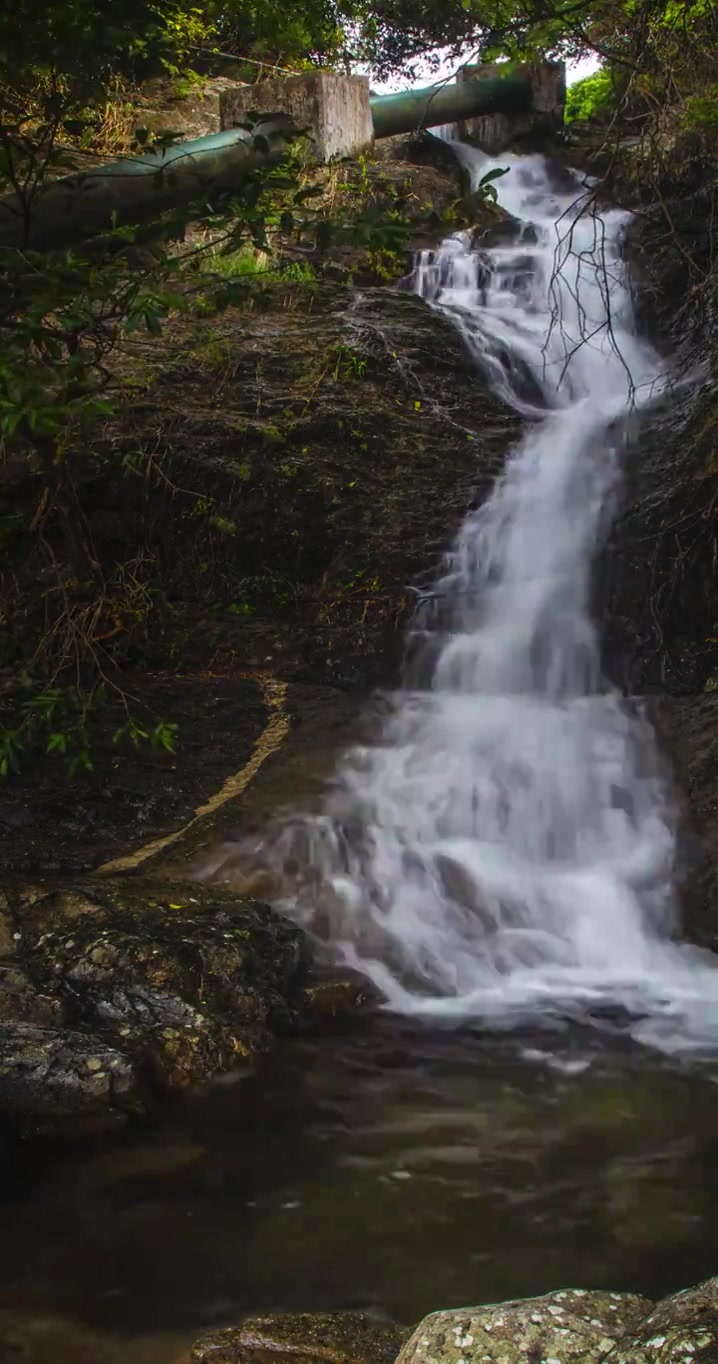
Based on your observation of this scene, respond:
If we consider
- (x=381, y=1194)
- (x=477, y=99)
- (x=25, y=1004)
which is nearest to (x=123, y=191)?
(x=25, y=1004)

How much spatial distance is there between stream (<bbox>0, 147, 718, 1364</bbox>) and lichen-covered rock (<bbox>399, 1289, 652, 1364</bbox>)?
23.8 inches

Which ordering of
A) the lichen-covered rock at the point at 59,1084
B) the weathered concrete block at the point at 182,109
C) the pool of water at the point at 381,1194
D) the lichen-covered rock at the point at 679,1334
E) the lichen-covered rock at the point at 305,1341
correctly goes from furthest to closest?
the weathered concrete block at the point at 182,109, the lichen-covered rock at the point at 59,1084, the pool of water at the point at 381,1194, the lichen-covered rock at the point at 305,1341, the lichen-covered rock at the point at 679,1334

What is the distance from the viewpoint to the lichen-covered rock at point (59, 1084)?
403 cm

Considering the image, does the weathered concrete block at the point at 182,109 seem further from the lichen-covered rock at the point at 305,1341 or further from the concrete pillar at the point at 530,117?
the lichen-covered rock at the point at 305,1341

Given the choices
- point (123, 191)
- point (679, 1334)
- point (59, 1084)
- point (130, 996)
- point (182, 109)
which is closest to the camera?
point (679, 1334)

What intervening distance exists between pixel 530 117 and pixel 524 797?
11.7 m

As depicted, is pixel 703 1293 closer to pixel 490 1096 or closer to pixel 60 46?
pixel 490 1096

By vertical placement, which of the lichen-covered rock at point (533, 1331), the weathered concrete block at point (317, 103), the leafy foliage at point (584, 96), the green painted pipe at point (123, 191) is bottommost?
the lichen-covered rock at point (533, 1331)

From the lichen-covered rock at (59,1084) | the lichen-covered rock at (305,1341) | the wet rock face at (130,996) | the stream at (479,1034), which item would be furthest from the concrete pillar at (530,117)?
the lichen-covered rock at (305,1341)

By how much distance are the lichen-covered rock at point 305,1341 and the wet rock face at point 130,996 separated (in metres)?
1.39

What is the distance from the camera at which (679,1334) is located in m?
2.16

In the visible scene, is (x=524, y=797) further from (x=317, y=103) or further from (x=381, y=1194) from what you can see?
(x=317, y=103)

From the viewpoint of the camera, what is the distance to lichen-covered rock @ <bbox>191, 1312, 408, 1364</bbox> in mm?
2723

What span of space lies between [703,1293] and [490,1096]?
2.08 meters
